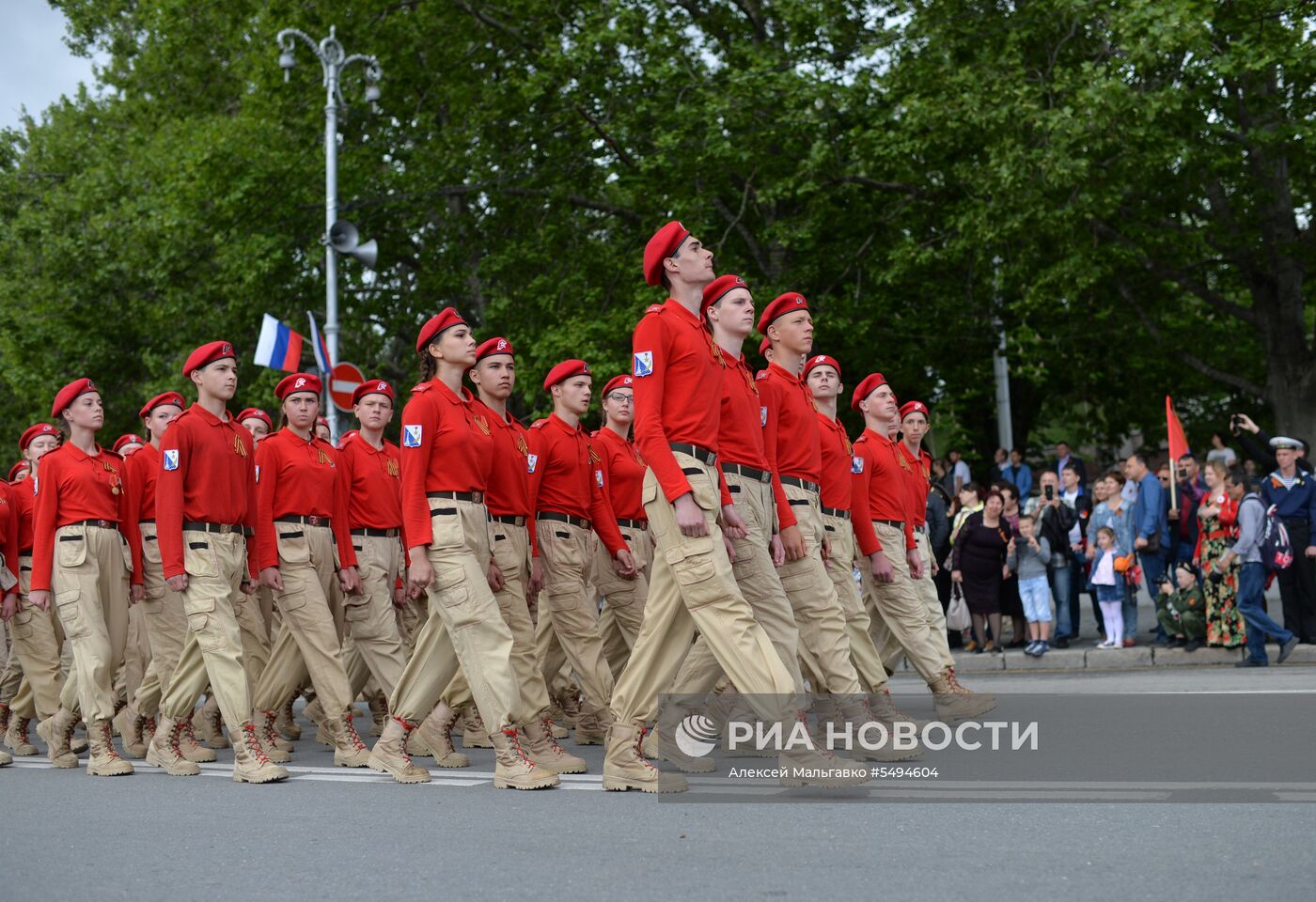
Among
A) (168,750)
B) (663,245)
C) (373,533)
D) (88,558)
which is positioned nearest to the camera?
(663,245)

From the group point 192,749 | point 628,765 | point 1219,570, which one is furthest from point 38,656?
point 1219,570

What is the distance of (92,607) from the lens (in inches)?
355

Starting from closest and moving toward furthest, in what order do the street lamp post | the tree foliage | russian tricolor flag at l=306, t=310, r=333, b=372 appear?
the tree foliage
russian tricolor flag at l=306, t=310, r=333, b=372
the street lamp post

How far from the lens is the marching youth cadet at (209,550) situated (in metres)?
8.13

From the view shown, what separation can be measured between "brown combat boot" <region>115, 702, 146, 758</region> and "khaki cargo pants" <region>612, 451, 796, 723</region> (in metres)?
3.98

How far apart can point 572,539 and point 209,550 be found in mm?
2073

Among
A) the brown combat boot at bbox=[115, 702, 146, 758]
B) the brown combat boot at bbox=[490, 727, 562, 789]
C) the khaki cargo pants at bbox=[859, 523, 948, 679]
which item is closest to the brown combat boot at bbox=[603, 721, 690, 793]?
the brown combat boot at bbox=[490, 727, 562, 789]

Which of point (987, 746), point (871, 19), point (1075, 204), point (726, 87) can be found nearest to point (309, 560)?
point (987, 746)

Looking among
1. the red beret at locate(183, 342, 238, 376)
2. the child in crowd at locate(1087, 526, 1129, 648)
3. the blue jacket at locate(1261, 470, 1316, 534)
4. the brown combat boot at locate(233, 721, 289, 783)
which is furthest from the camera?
the child in crowd at locate(1087, 526, 1129, 648)

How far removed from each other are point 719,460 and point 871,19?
16.9 metres

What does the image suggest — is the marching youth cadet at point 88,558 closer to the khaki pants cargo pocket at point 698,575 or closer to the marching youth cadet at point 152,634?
the marching youth cadet at point 152,634

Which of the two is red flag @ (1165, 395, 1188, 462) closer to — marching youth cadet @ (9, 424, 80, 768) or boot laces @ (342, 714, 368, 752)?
boot laces @ (342, 714, 368, 752)

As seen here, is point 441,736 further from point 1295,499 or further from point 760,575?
point 1295,499

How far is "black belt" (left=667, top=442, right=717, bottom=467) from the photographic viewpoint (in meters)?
6.82
